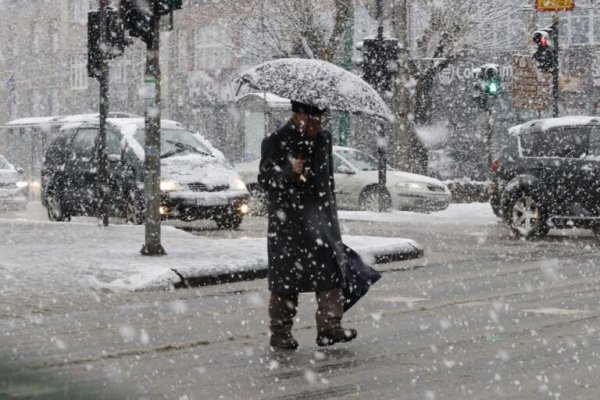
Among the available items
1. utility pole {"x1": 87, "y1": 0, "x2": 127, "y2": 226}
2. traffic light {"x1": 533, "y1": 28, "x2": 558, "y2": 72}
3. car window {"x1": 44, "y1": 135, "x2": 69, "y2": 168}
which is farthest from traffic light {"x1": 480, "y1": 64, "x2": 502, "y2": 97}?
utility pole {"x1": 87, "y1": 0, "x2": 127, "y2": 226}

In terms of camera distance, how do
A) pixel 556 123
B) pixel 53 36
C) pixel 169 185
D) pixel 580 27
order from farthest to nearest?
pixel 53 36 → pixel 580 27 → pixel 169 185 → pixel 556 123

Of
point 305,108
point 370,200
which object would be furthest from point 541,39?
point 305,108

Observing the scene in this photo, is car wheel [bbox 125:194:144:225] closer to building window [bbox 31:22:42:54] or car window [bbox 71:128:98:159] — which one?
car window [bbox 71:128:98:159]

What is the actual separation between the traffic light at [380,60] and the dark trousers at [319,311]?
16.0 meters

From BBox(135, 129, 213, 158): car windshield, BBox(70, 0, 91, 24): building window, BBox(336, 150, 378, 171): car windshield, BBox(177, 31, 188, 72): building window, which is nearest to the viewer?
BBox(135, 129, 213, 158): car windshield

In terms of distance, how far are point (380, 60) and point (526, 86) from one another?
129 inches

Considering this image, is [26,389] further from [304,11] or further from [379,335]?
[304,11]

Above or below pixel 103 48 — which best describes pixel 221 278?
below

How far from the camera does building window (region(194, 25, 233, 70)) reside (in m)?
49.6

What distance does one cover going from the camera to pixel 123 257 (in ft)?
44.7

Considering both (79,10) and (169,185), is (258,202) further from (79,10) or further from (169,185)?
(79,10)

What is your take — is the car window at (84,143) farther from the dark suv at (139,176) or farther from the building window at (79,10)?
the building window at (79,10)

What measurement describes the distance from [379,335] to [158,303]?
8.95 ft

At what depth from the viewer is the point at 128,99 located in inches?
2138
